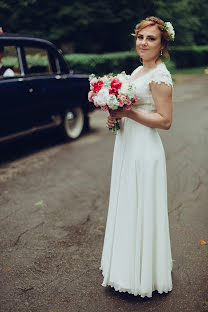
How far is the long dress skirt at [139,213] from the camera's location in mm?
2781

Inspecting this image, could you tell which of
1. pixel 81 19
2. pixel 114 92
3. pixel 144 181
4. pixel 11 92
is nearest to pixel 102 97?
pixel 114 92

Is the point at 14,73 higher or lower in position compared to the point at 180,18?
lower

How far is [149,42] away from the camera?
2.63 m

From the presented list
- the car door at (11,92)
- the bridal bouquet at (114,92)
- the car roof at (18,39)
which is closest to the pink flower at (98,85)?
the bridal bouquet at (114,92)

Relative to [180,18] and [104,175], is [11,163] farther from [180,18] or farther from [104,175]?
[180,18]

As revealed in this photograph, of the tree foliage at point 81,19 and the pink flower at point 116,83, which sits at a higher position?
the tree foliage at point 81,19

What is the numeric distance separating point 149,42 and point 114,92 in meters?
0.46

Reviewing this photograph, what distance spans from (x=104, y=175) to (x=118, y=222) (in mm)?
3024

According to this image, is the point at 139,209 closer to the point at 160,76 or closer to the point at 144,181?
the point at 144,181

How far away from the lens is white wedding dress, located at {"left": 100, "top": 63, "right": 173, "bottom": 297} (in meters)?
2.77

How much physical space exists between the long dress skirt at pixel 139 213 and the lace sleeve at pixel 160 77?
0.35 m

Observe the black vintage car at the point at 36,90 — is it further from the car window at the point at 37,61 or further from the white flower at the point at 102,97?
the white flower at the point at 102,97

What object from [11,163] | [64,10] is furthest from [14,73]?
[64,10]

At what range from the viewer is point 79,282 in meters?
3.23
